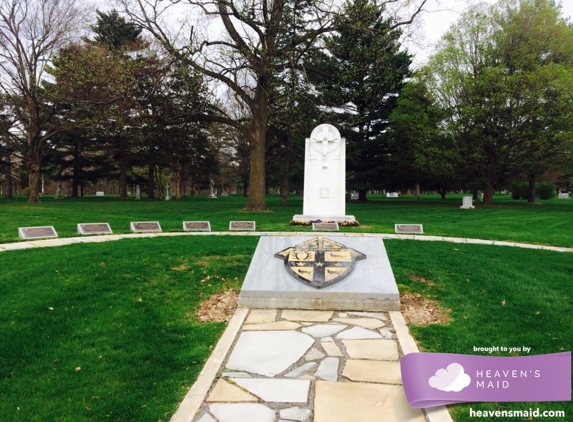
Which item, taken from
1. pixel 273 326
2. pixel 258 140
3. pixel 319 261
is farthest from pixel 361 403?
pixel 258 140

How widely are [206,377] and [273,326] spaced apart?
1.54 metres

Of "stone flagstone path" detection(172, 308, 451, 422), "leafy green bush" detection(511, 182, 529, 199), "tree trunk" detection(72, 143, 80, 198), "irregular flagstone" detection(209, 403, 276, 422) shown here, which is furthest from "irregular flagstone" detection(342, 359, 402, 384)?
"leafy green bush" detection(511, 182, 529, 199)

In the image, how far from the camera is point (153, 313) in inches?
Answer: 223

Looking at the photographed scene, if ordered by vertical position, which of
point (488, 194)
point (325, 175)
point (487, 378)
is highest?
point (325, 175)

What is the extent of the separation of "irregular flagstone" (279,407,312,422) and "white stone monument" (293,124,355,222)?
1221 centimetres

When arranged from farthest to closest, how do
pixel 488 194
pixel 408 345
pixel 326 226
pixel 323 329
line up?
pixel 488 194, pixel 326 226, pixel 323 329, pixel 408 345

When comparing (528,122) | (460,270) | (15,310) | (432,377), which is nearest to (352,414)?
(432,377)

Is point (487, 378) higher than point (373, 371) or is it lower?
higher

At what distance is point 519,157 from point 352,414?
28.5m

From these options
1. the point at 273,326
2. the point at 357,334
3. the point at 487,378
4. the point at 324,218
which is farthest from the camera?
the point at 324,218

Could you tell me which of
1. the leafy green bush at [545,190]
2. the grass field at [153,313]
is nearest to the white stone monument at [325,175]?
the grass field at [153,313]

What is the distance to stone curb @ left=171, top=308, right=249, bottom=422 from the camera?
10.7ft

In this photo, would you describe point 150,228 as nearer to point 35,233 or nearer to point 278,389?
point 35,233

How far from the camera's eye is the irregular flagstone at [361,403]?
3.19 m
